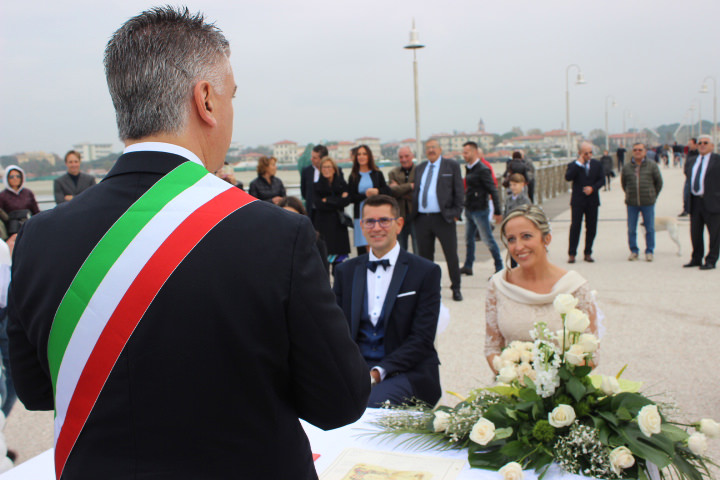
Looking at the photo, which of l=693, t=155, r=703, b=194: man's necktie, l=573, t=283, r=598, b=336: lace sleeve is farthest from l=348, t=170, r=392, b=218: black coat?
l=573, t=283, r=598, b=336: lace sleeve

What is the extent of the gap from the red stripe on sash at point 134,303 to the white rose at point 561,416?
53.2 inches

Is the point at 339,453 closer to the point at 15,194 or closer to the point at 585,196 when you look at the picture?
the point at 15,194

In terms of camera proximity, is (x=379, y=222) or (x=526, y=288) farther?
(x=379, y=222)

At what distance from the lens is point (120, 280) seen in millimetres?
1110

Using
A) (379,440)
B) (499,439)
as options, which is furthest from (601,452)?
(379,440)

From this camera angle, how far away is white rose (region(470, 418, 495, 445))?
2.02m

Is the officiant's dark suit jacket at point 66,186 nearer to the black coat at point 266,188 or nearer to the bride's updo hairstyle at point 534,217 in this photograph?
the black coat at point 266,188

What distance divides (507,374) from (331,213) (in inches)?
257

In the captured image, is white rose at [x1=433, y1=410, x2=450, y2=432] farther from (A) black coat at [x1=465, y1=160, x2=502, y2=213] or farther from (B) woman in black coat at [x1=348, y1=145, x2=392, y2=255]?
(A) black coat at [x1=465, y1=160, x2=502, y2=213]

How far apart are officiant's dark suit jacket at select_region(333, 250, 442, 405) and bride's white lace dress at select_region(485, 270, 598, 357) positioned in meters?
0.33

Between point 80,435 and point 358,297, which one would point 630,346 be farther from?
point 80,435

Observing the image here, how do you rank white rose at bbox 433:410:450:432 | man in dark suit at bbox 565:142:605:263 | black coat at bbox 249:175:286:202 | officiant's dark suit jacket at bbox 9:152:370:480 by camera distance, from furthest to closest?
man in dark suit at bbox 565:142:605:263, black coat at bbox 249:175:286:202, white rose at bbox 433:410:450:432, officiant's dark suit jacket at bbox 9:152:370:480

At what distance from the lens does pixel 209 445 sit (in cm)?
113

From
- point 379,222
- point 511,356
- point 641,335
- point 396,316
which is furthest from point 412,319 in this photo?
point 641,335
